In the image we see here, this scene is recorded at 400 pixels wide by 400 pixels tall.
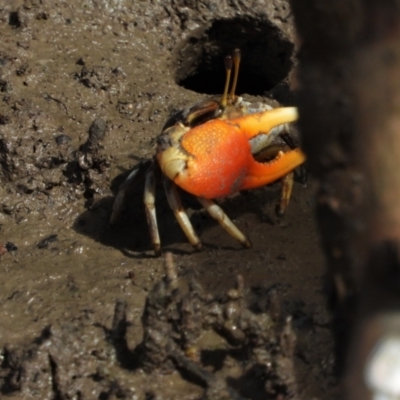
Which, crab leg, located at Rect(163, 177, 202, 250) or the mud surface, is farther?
crab leg, located at Rect(163, 177, 202, 250)

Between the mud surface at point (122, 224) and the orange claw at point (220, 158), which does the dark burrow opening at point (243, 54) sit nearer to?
the mud surface at point (122, 224)

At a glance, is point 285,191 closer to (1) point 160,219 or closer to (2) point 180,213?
(2) point 180,213

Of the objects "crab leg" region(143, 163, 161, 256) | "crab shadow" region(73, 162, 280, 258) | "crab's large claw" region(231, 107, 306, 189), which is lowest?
"crab shadow" region(73, 162, 280, 258)

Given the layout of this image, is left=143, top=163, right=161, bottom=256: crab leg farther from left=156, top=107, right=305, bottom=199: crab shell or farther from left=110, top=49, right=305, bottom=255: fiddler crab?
left=156, top=107, right=305, bottom=199: crab shell

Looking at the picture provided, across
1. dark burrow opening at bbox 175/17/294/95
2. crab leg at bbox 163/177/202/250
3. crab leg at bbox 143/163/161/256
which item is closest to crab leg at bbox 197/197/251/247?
crab leg at bbox 163/177/202/250

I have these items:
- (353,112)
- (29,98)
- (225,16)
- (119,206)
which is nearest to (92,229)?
(119,206)

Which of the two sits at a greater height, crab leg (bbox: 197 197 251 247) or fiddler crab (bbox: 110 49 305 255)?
fiddler crab (bbox: 110 49 305 255)

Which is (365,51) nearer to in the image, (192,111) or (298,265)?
(298,265)

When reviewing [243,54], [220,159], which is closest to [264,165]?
[220,159]
